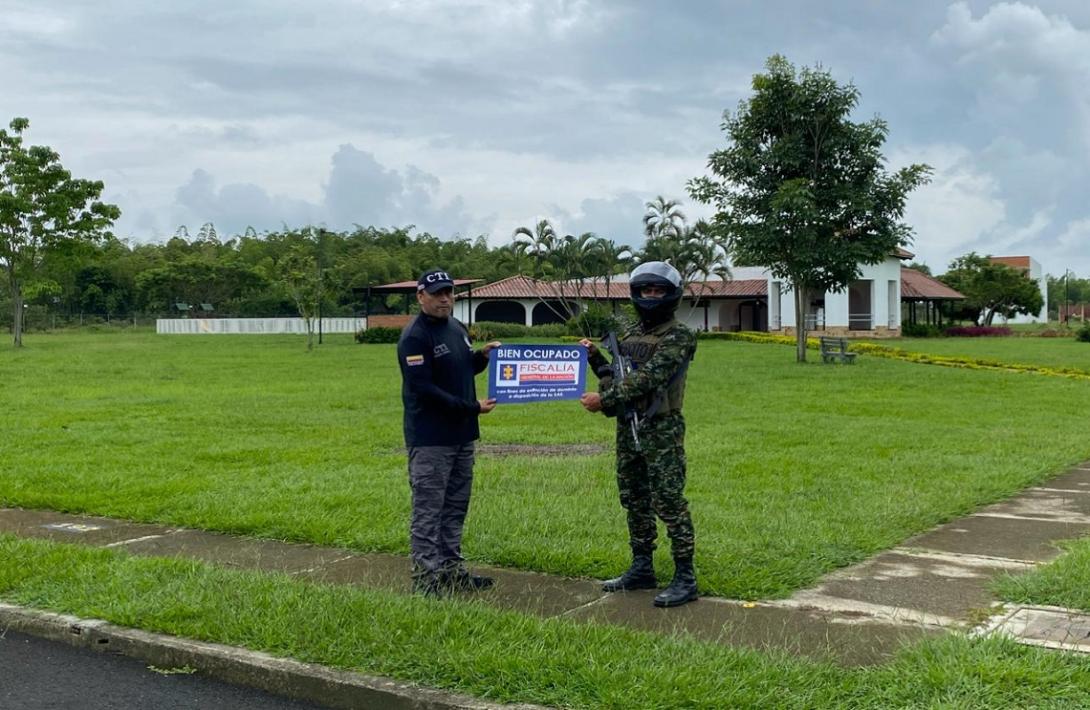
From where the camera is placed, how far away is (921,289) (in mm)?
58719

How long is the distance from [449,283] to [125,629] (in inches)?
94.1

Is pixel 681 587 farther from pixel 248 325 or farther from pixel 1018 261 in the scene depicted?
pixel 1018 261

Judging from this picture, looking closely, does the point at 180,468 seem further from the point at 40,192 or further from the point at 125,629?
the point at 40,192

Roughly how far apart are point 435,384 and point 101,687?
2.17m

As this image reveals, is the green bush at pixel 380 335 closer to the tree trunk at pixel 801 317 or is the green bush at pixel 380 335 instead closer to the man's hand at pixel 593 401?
the tree trunk at pixel 801 317

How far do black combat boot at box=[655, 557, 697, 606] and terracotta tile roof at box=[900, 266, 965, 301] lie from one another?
5416 centimetres

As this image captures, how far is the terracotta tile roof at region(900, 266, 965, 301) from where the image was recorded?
5719 cm

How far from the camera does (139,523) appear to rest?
25.2 ft

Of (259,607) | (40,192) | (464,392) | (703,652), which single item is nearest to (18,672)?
(259,607)

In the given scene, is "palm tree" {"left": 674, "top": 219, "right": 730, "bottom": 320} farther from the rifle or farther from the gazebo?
the rifle

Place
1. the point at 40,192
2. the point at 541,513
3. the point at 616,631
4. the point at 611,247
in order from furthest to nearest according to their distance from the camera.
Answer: the point at 611,247
the point at 40,192
the point at 541,513
the point at 616,631

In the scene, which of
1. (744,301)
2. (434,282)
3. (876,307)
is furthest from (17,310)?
(876,307)

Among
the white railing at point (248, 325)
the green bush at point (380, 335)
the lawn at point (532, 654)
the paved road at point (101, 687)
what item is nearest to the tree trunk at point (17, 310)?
the green bush at point (380, 335)

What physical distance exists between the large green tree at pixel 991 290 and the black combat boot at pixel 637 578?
61738 mm
